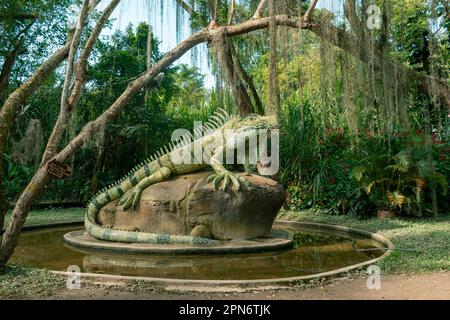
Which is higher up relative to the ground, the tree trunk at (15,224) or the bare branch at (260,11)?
the bare branch at (260,11)

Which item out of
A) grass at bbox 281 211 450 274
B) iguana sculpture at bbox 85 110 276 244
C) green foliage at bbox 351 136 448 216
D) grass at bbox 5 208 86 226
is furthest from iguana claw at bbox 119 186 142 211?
green foliage at bbox 351 136 448 216

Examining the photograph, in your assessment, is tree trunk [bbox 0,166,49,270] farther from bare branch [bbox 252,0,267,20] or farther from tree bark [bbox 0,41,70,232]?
bare branch [bbox 252,0,267,20]

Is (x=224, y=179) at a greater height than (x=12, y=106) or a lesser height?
lesser

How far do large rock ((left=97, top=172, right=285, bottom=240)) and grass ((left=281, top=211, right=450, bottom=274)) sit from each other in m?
2.22

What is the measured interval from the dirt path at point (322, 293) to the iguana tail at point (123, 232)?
7.79ft

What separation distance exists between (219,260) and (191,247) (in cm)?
58

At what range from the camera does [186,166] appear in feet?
27.7

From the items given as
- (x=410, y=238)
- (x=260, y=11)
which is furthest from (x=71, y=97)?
(x=410, y=238)

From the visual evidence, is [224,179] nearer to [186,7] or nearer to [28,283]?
[186,7]

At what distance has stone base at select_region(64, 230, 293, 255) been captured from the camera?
22.9 ft

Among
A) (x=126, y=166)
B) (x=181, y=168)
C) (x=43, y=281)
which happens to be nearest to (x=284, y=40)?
(x=181, y=168)

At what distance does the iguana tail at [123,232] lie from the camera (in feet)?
24.0

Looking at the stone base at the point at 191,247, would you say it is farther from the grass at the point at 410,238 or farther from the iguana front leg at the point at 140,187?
the grass at the point at 410,238

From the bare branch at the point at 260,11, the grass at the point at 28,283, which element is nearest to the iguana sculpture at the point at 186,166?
the bare branch at the point at 260,11
